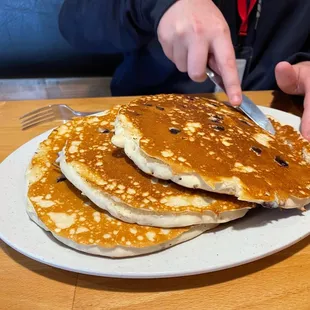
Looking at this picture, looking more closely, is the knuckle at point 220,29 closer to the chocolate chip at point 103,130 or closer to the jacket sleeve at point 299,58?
the chocolate chip at point 103,130

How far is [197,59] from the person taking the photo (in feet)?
3.51

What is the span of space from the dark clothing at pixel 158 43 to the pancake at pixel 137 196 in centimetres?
77

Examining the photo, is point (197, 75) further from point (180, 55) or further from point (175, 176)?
point (175, 176)

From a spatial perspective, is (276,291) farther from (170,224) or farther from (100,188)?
(100,188)

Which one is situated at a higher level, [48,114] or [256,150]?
[256,150]

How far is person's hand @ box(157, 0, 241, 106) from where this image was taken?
3.44 feet

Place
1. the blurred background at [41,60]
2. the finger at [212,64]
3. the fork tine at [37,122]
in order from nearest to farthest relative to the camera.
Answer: the finger at [212,64], the fork tine at [37,122], the blurred background at [41,60]

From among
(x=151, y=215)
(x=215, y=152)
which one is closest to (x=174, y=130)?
(x=215, y=152)

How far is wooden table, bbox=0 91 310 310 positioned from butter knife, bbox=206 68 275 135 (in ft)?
1.15

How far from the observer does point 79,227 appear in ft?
2.57

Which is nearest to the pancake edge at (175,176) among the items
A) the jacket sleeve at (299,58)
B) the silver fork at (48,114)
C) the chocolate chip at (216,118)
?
the chocolate chip at (216,118)

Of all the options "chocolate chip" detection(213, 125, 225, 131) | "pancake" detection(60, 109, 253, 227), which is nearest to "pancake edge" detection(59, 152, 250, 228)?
"pancake" detection(60, 109, 253, 227)

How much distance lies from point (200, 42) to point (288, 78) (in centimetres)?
46

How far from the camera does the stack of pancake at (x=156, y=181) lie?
775 millimetres
